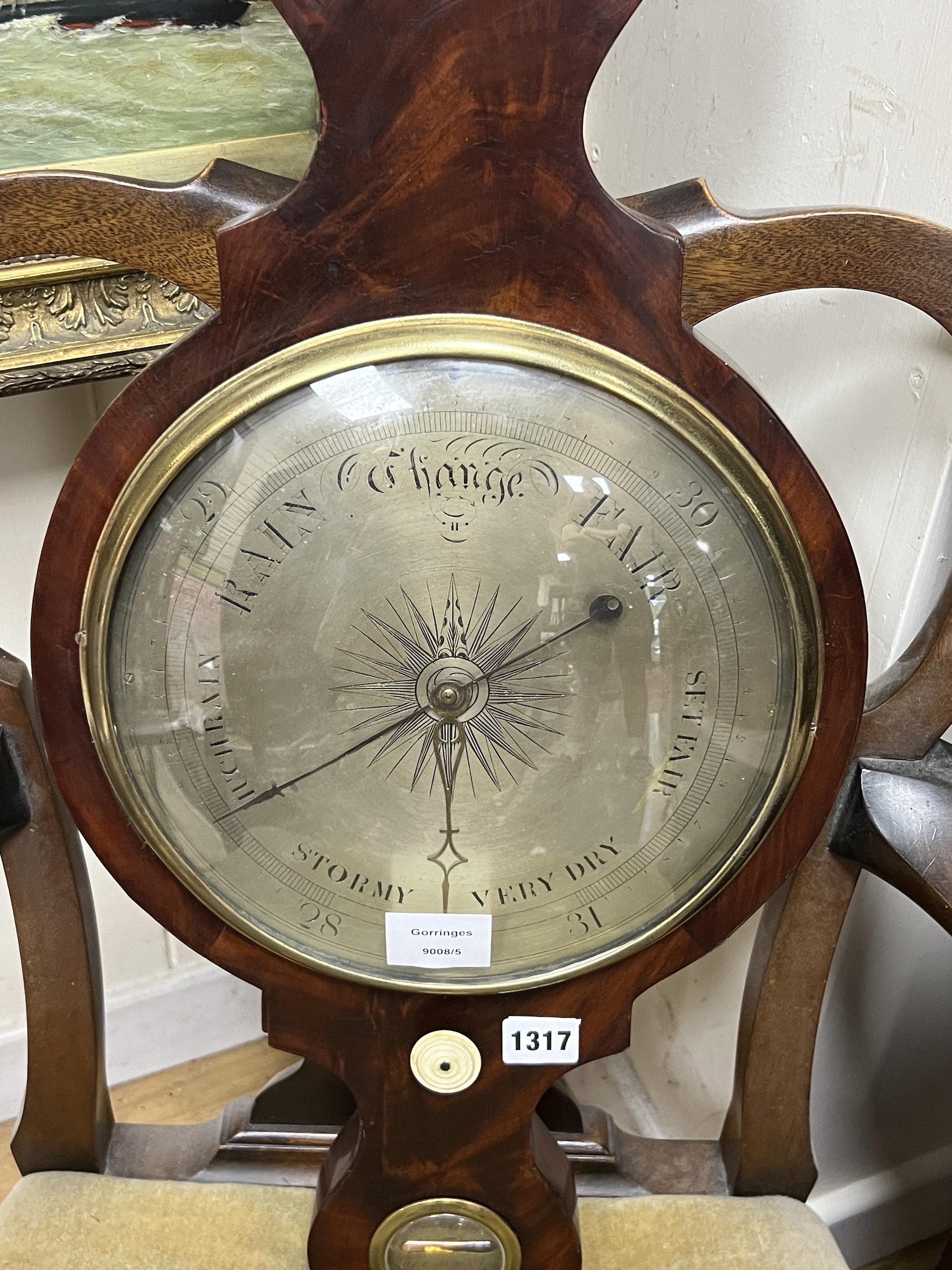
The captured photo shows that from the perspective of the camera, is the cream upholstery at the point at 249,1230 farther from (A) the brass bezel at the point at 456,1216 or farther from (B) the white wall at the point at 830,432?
(B) the white wall at the point at 830,432

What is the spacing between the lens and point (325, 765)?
2.13ft

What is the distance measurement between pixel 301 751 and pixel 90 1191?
43 cm

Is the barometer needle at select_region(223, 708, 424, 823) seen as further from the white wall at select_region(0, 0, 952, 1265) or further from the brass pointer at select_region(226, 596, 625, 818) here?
the white wall at select_region(0, 0, 952, 1265)

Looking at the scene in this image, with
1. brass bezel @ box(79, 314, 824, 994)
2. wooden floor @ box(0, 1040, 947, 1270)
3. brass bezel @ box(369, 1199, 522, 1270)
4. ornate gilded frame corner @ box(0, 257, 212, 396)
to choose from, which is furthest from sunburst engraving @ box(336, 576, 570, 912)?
wooden floor @ box(0, 1040, 947, 1270)

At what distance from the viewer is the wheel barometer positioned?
1.87 feet

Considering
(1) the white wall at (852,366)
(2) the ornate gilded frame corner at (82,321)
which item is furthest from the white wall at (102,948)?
(1) the white wall at (852,366)

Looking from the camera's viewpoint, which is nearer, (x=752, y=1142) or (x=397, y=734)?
(x=397, y=734)

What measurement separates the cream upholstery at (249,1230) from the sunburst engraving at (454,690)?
0.38 meters

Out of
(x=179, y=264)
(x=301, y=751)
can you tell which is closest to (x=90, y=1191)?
(x=301, y=751)

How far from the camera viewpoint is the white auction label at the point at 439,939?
0.69 m

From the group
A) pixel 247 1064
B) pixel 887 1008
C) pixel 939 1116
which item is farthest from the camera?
pixel 247 1064

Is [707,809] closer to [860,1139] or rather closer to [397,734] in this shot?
[397,734]

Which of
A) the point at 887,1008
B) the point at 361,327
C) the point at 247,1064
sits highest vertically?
the point at 361,327

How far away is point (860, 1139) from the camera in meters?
1.20
